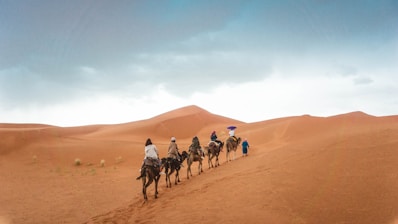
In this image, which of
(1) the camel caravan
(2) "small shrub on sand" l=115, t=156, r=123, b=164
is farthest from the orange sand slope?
(2) "small shrub on sand" l=115, t=156, r=123, b=164

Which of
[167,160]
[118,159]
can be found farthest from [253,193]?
[118,159]

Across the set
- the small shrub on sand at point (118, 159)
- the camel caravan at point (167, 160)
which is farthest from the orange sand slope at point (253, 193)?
the small shrub on sand at point (118, 159)

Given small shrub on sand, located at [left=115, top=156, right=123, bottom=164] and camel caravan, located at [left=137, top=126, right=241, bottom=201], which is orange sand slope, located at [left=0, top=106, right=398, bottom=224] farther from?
small shrub on sand, located at [left=115, top=156, right=123, bottom=164]

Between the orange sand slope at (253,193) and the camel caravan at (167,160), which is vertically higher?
the camel caravan at (167,160)

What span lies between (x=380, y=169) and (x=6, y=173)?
2600 centimetres

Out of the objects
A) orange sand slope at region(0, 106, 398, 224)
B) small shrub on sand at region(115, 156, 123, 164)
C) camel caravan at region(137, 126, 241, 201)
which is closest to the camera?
orange sand slope at region(0, 106, 398, 224)

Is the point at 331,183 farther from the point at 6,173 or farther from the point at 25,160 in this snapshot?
the point at 25,160

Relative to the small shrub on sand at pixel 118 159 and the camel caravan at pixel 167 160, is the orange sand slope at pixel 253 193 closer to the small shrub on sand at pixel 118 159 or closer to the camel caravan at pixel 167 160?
the camel caravan at pixel 167 160

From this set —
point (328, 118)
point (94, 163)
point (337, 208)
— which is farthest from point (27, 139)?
point (337, 208)

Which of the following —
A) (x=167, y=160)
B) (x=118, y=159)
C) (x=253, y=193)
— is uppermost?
(x=167, y=160)

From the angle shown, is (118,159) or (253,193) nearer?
(253,193)

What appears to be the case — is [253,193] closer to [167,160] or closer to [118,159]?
[167,160]

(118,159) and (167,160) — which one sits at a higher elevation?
(167,160)

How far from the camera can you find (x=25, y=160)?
34.6 metres
